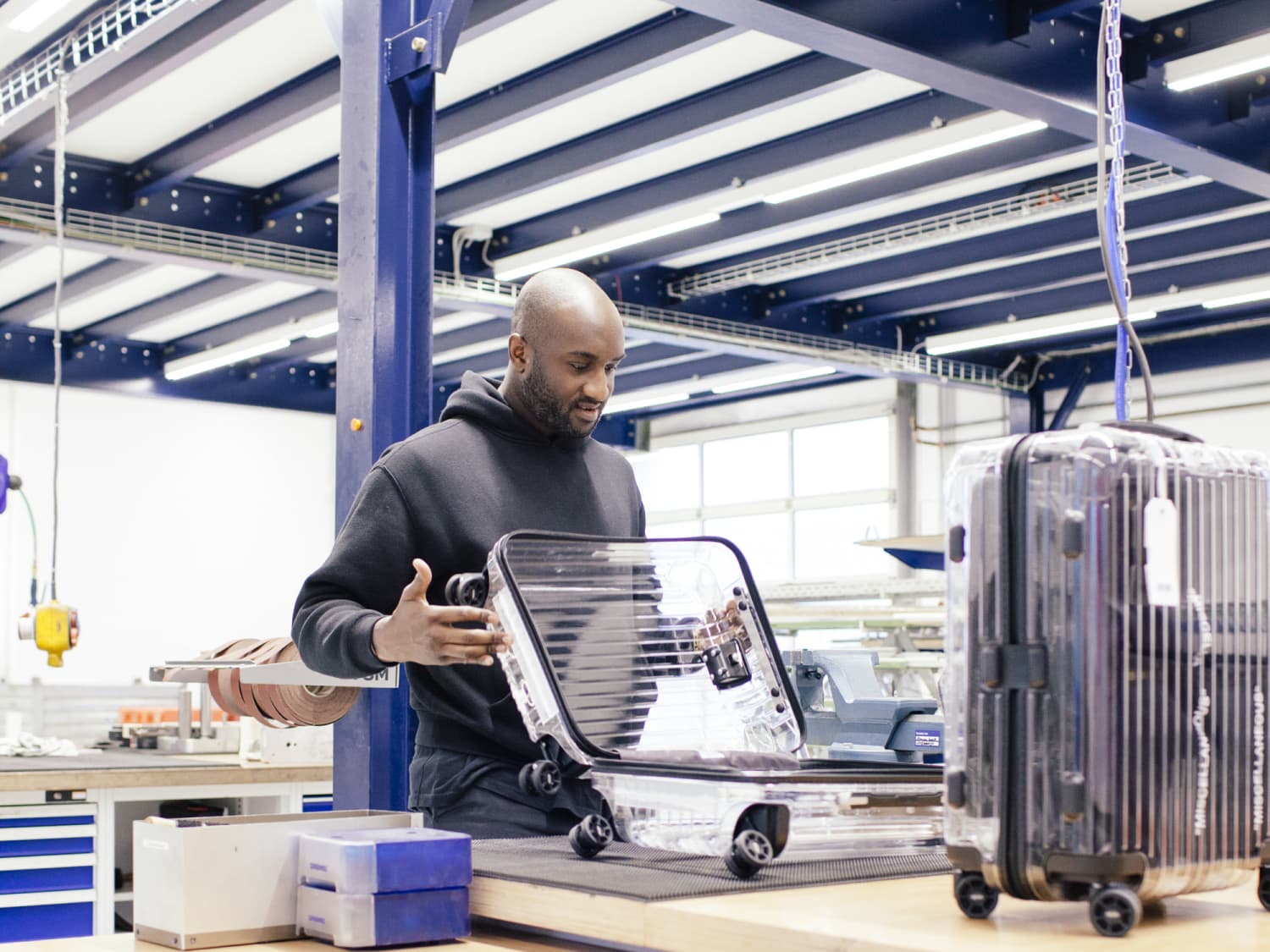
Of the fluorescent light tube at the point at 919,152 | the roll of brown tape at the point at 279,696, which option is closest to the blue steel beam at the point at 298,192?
the fluorescent light tube at the point at 919,152

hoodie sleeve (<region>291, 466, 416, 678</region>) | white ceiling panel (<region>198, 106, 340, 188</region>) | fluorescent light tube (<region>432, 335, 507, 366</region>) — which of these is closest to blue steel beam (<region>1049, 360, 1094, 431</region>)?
fluorescent light tube (<region>432, 335, 507, 366</region>)

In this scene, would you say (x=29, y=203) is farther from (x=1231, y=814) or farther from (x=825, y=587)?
(x=1231, y=814)

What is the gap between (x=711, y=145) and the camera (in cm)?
671

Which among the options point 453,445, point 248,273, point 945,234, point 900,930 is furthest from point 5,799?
point 945,234

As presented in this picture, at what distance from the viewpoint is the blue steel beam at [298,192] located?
Result: 7.00 m

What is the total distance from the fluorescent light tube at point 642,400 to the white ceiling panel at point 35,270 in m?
4.28

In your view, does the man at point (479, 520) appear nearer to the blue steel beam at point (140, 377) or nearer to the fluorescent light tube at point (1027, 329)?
the fluorescent light tube at point (1027, 329)

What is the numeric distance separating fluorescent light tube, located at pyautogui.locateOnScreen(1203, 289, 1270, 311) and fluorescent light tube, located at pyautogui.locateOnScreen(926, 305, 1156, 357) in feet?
1.36

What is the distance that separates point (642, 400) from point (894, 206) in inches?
178

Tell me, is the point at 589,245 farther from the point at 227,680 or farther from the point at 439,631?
the point at 439,631

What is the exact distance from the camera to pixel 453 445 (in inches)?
83.4

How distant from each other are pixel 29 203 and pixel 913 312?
529 cm

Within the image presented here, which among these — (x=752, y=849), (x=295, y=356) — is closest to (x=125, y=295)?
(x=295, y=356)

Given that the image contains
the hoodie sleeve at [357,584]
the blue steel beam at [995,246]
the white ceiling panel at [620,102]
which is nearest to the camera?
the hoodie sleeve at [357,584]
